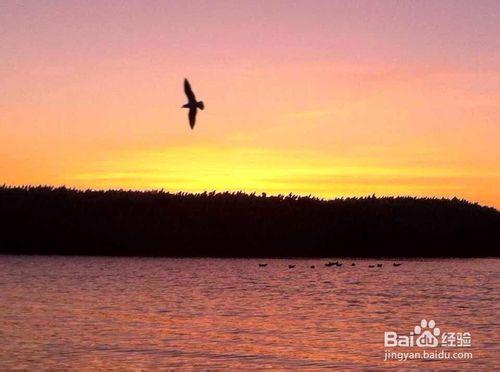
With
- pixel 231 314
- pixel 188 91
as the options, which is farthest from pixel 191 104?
pixel 231 314

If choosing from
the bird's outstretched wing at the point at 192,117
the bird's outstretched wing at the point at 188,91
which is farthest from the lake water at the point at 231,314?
the bird's outstretched wing at the point at 188,91

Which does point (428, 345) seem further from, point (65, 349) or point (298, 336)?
point (65, 349)

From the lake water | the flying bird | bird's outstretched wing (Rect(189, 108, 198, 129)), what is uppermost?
the flying bird

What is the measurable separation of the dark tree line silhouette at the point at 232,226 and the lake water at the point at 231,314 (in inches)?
432

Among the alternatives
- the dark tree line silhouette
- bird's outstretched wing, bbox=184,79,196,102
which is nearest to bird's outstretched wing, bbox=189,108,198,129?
bird's outstretched wing, bbox=184,79,196,102

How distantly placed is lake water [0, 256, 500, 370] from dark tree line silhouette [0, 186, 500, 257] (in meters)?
11.0

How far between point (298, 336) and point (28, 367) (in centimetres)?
779

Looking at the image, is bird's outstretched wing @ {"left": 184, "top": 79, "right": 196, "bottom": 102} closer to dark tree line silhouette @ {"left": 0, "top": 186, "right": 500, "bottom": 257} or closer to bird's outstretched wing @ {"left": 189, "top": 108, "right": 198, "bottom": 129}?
bird's outstretched wing @ {"left": 189, "top": 108, "right": 198, "bottom": 129}

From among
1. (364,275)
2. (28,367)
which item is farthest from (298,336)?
(364,275)

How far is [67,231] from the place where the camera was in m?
63.6

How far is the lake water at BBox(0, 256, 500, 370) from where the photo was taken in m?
20.6

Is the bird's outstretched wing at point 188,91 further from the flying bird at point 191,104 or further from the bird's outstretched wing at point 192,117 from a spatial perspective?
the bird's outstretched wing at point 192,117

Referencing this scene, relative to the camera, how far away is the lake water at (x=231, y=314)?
813 inches

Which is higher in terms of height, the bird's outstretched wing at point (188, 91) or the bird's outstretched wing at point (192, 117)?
the bird's outstretched wing at point (188, 91)
